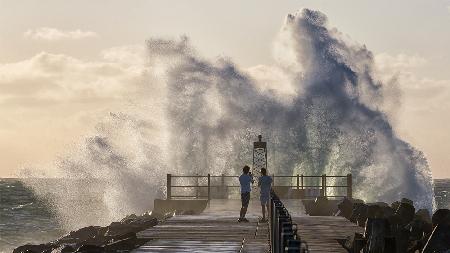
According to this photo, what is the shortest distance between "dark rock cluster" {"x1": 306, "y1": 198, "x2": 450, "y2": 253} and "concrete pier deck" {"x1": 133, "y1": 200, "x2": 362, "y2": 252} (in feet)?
2.39

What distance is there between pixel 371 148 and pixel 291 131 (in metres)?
6.06

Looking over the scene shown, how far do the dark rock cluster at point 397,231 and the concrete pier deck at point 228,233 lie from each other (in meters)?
0.73

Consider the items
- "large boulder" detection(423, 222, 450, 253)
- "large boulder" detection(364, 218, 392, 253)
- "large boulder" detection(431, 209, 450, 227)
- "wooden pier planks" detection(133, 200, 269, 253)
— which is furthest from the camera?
"large boulder" detection(431, 209, 450, 227)

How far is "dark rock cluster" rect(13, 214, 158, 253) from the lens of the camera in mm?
17781

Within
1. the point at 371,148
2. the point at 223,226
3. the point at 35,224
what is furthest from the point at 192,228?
the point at 35,224

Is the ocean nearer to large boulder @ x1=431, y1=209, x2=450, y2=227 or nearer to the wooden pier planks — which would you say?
the wooden pier planks

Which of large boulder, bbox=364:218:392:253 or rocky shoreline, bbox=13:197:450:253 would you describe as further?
rocky shoreline, bbox=13:197:450:253

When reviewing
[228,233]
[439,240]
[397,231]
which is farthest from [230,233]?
[439,240]

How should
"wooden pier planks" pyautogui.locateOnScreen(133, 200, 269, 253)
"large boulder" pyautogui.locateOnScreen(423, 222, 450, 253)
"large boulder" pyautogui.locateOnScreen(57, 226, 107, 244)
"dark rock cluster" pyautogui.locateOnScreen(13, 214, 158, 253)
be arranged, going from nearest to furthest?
1. "large boulder" pyautogui.locateOnScreen(423, 222, 450, 253)
2. "wooden pier planks" pyautogui.locateOnScreen(133, 200, 269, 253)
3. "dark rock cluster" pyautogui.locateOnScreen(13, 214, 158, 253)
4. "large boulder" pyautogui.locateOnScreen(57, 226, 107, 244)

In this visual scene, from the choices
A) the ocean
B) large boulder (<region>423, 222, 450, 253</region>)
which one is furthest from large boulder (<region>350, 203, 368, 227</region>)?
the ocean

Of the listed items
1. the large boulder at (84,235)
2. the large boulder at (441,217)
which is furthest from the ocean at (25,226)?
the large boulder at (441,217)

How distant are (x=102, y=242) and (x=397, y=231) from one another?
8.85 meters

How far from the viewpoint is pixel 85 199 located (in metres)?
108

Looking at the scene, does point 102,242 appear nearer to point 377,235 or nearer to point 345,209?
point 345,209
